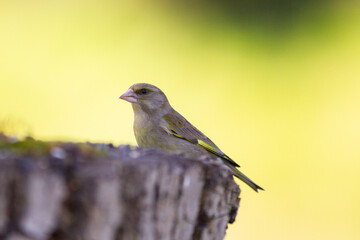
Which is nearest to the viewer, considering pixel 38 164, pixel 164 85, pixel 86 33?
pixel 38 164

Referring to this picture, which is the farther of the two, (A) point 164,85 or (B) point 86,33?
(B) point 86,33

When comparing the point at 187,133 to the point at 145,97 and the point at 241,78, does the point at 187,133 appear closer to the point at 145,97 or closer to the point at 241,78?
the point at 145,97

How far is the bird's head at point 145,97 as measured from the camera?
6.17 metres

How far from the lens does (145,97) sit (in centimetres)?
625

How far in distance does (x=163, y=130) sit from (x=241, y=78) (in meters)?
5.71

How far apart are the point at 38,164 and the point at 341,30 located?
11.1m

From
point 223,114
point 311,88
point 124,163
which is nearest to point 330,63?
point 311,88

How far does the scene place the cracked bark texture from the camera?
7.17 ft

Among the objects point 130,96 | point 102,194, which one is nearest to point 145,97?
point 130,96

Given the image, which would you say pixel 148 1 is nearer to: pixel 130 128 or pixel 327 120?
pixel 130 128

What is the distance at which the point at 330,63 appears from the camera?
1184cm

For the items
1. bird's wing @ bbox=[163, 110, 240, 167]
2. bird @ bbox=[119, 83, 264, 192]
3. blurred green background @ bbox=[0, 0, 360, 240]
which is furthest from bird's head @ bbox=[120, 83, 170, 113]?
Result: blurred green background @ bbox=[0, 0, 360, 240]

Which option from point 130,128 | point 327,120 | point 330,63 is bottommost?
point 130,128

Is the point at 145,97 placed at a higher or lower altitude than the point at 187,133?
higher
